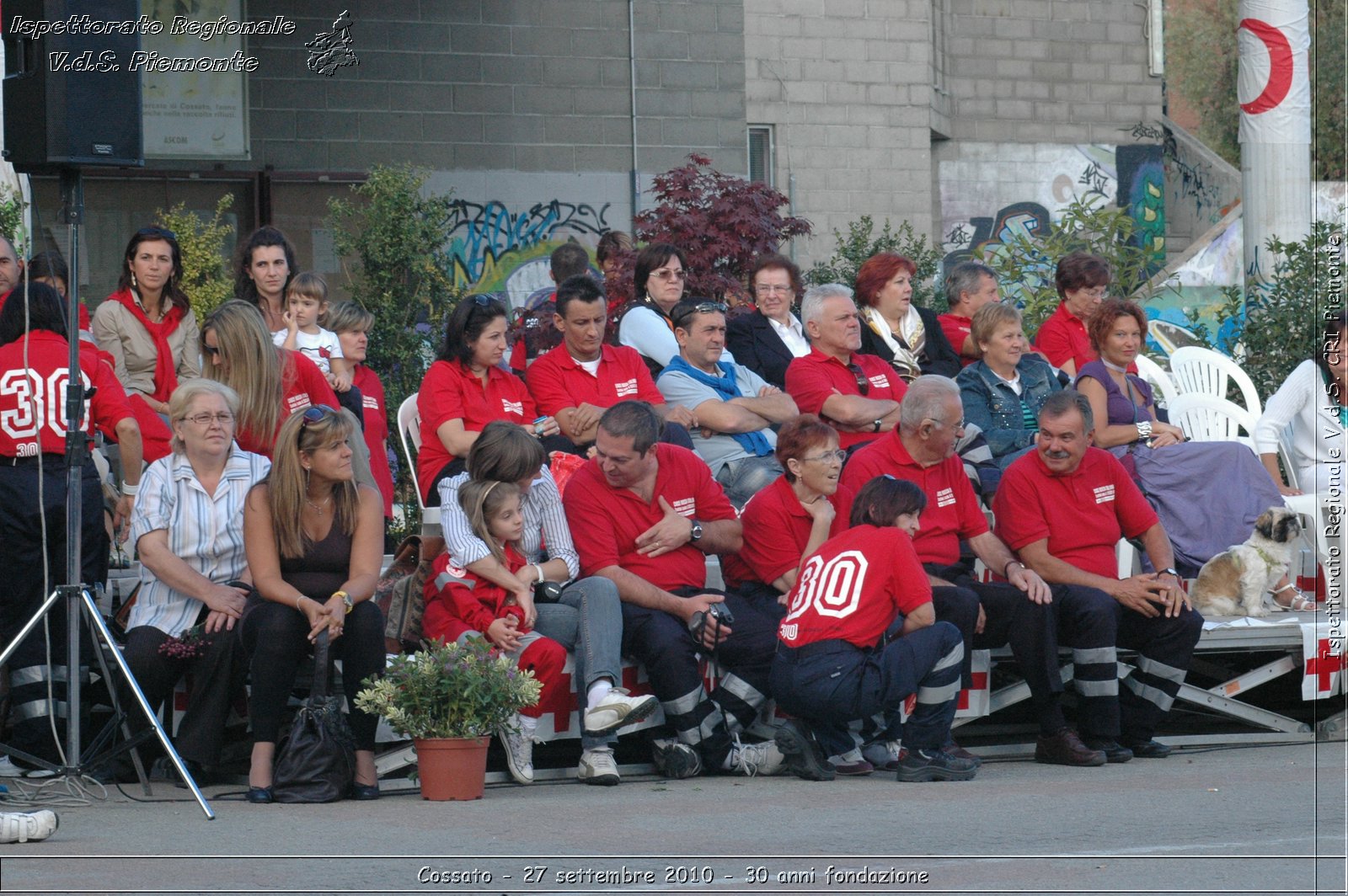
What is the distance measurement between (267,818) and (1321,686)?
17.3 feet

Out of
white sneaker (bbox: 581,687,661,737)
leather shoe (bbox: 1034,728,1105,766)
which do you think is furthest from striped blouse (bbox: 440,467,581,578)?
leather shoe (bbox: 1034,728,1105,766)

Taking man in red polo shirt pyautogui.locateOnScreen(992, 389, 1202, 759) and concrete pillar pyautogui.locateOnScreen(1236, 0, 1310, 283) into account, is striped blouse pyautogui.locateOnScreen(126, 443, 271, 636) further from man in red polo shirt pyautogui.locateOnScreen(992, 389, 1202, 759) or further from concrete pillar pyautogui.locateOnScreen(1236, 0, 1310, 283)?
concrete pillar pyautogui.locateOnScreen(1236, 0, 1310, 283)

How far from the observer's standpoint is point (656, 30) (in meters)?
16.8

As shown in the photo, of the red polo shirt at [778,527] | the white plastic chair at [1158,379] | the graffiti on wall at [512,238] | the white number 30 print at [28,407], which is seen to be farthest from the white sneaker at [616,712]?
the graffiti on wall at [512,238]

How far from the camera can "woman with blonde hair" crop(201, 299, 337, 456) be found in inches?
312

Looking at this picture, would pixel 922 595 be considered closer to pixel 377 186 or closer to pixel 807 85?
pixel 377 186

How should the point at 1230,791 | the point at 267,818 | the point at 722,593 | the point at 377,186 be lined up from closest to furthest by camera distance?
the point at 267,818 < the point at 1230,791 < the point at 722,593 < the point at 377,186

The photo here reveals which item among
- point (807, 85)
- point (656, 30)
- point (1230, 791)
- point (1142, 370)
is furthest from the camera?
point (807, 85)

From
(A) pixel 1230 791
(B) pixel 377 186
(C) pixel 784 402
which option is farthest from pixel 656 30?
(A) pixel 1230 791

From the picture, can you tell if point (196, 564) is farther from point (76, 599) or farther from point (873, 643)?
point (873, 643)

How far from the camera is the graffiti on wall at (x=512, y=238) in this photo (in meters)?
16.5

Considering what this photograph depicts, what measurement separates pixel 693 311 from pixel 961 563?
77.2 inches

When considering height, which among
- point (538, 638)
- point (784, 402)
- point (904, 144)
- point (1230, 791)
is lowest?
point (1230, 791)

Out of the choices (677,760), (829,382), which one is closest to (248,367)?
(677,760)
